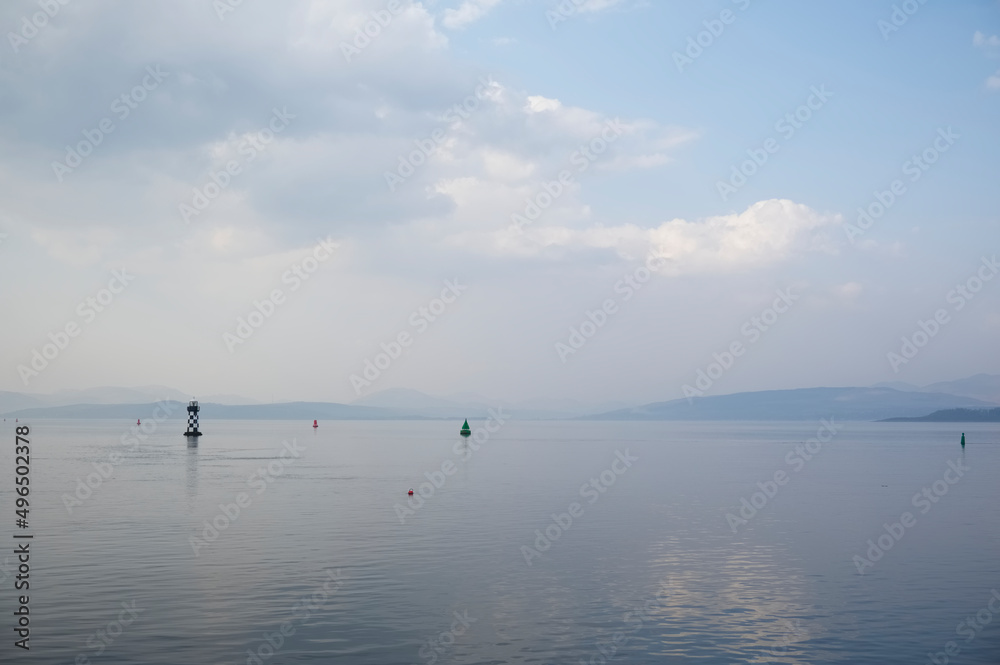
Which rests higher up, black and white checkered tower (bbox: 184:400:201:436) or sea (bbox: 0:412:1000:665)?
black and white checkered tower (bbox: 184:400:201:436)

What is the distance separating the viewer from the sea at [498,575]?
21969mm

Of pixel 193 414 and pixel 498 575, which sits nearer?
pixel 498 575

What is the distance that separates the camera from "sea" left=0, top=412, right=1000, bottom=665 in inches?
865

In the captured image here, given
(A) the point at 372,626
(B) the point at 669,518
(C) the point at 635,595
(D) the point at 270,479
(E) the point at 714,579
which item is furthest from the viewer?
(D) the point at 270,479

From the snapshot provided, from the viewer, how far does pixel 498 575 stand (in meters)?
31.0

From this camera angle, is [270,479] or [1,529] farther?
[270,479]

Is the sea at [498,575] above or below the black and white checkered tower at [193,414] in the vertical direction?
below

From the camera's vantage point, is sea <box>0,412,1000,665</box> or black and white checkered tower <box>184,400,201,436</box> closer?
sea <box>0,412,1000,665</box>

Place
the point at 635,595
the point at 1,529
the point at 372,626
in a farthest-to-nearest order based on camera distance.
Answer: the point at 1,529, the point at 635,595, the point at 372,626

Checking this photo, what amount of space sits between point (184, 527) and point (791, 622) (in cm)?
3144

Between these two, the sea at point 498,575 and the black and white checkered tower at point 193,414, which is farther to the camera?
the black and white checkered tower at point 193,414

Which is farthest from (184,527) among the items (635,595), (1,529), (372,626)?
(635,595)

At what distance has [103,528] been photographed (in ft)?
138

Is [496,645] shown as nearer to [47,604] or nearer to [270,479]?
[47,604]
